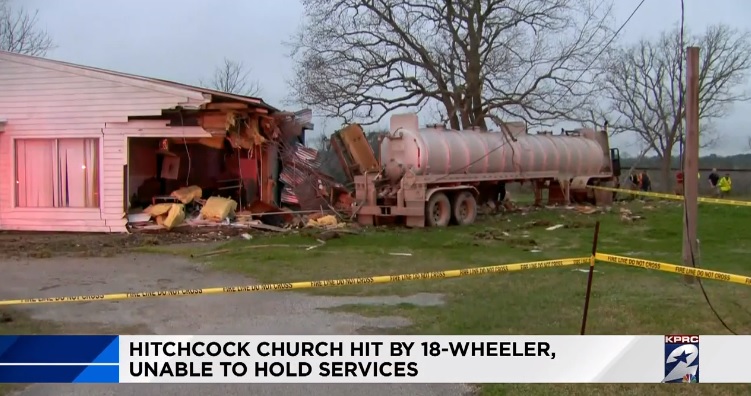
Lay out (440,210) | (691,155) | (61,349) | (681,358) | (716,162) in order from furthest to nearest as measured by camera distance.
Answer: (716,162), (440,210), (691,155), (681,358), (61,349)

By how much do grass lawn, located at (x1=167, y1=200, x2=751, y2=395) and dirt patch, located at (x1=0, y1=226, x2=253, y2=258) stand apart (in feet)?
5.74

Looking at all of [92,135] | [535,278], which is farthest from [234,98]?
[535,278]

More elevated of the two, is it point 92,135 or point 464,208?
point 92,135

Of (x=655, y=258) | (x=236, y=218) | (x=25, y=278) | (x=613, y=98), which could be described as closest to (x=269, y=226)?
(x=236, y=218)

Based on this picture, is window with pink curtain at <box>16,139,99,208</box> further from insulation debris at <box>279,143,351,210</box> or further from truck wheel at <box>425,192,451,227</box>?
truck wheel at <box>425,192,451,227</box>

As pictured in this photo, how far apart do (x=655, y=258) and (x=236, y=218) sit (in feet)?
33.2

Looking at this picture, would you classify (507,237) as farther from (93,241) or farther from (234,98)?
(93,241)

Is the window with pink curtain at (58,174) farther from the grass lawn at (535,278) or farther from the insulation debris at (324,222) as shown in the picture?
the insulation debris at (324,222)

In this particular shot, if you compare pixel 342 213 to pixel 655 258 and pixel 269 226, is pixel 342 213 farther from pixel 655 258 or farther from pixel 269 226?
pixel 655 258

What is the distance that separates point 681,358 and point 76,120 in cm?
1613

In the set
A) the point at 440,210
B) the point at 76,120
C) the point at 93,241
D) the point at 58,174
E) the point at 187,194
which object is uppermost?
→ the point at 76,120

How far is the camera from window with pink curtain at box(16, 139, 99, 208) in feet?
57.1

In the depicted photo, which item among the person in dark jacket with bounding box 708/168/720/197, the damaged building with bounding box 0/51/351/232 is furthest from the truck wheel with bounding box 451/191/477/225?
the person in dark jacket with bounding box 708/168/720/197

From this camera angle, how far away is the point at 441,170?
19516 millimetres
